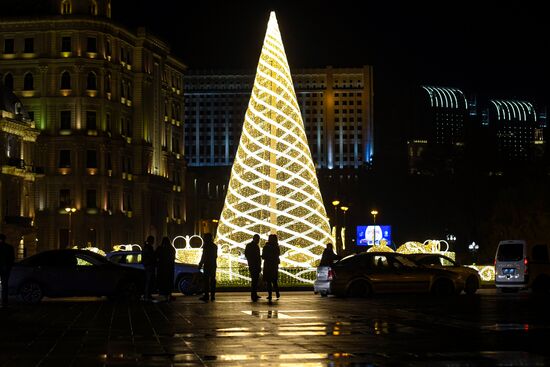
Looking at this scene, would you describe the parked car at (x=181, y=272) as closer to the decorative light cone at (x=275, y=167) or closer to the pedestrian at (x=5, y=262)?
the decorative light cone at (x=275, y=167)

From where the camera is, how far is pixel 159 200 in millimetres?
106875

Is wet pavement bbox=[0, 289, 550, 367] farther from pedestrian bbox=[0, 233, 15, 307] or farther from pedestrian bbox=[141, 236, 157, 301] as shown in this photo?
pedestrian bbox=[141, 236, 157, 301]

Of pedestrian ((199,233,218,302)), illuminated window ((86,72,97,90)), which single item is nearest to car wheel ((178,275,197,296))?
pedestrian ((199,233,218,302))

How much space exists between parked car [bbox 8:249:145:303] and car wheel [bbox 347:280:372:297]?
21.3ft

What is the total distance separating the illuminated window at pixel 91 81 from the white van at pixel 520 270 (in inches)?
2359

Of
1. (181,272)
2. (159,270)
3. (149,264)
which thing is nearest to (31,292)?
(149,264)

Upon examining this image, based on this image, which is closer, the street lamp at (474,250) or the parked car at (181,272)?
the parked car at (181,272)

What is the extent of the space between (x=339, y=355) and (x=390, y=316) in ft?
27.2

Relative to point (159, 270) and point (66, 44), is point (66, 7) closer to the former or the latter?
point (66, 44)

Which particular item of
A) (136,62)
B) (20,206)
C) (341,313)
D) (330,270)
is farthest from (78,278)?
(136,62)

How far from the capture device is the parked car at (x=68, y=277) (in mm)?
31656

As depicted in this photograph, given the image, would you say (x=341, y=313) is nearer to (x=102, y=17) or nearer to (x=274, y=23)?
(x=274, y=23)

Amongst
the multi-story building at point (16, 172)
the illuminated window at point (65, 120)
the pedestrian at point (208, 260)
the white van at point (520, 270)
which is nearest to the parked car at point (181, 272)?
the pedestrian at point (208, 260)

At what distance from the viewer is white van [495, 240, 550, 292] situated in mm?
40656
